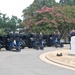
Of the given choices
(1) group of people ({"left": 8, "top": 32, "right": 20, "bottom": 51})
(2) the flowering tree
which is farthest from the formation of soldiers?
(2) the flowering tree

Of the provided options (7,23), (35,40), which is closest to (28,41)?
(35,40)

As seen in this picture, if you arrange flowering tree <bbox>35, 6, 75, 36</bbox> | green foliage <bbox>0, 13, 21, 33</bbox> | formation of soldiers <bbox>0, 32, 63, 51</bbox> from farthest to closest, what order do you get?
1. green foliage <bbox>0, 13, 21, 33</bbox>
2. flowering tree <bbox>35, 6, 75, 36</bbox>
3. formation of soldiers <bbox>0, 32, 63, 51</bbox>

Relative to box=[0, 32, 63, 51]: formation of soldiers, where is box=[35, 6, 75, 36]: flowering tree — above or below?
above

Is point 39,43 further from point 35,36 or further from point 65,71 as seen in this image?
point 65,71

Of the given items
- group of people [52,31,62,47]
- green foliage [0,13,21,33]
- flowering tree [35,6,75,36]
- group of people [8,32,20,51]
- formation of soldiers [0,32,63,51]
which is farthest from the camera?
green foliage [0,13,21,33]

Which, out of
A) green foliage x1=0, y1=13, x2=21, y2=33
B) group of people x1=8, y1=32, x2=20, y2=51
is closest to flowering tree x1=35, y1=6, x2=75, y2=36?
green foliage x1=0, y1=13, x2=21, y2=33

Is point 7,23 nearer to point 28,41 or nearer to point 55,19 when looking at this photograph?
point 55,19

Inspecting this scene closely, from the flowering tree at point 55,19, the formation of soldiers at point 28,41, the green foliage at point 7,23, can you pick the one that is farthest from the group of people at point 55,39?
the green foliage at point 7,23

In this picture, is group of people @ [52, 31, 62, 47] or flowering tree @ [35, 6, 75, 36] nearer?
group of people @ [52, 31, 62, 47]

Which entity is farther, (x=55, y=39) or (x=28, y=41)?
(x=55, y=39)

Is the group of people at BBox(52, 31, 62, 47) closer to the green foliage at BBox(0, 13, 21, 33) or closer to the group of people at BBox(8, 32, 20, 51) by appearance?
the group of people at BBox(8, 32, 20, 51)

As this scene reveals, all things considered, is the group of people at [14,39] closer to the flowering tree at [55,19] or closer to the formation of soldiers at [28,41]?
the formation of soldiers at [28,41]

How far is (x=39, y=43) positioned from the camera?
25562 mm

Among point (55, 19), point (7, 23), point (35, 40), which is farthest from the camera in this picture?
point (7, 23)
